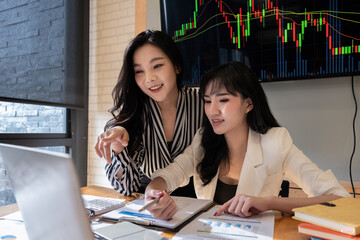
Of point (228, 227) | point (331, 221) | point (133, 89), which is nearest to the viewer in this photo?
point (331, 221)

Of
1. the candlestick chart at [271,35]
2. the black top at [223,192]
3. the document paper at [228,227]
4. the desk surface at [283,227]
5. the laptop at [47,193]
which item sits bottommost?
the black top at [223,192]

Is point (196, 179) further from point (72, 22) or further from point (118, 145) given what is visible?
point (72, 22)

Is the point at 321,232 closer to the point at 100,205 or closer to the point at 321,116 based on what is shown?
the point at 100,205

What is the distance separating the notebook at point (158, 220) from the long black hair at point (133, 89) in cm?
55

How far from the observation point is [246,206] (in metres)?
0.87

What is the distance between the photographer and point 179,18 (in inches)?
100

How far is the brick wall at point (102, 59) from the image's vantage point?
300cm

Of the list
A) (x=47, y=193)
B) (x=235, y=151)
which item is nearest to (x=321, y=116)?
(x=235, y=151)

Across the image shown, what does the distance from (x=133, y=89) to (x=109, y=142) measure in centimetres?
51

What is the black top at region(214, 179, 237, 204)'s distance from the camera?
4.37 feet

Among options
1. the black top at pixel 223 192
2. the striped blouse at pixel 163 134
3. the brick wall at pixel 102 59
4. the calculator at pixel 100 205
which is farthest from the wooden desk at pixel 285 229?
the brick wall at pixel 102 59

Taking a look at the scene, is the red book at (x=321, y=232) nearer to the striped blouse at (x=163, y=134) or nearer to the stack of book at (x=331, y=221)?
the stack of book at (x=331, y=221)

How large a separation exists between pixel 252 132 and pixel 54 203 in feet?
3.50

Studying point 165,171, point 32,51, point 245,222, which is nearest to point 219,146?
point 165,171
